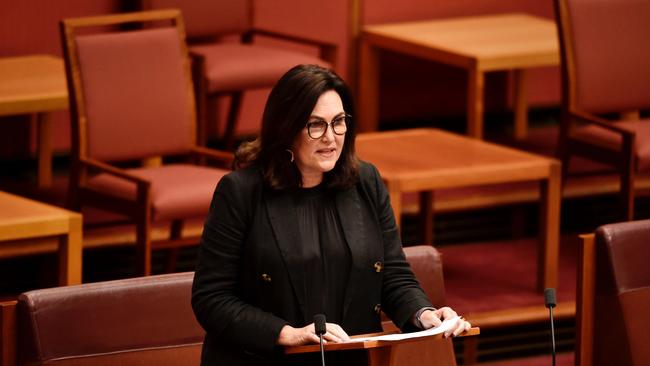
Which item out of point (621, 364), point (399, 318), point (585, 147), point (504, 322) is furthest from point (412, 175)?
point (399, 318)

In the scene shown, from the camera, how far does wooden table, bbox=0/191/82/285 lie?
3943 millimetres

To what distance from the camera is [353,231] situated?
265 centimetres

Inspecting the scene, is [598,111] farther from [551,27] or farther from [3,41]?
[3,41]

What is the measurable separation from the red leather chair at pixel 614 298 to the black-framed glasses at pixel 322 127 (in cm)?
82

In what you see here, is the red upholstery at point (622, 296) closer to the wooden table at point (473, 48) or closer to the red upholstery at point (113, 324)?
the red upholstery at point (113, 324)

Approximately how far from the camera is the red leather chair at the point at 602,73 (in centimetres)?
508

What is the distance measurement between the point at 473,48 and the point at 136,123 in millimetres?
1561

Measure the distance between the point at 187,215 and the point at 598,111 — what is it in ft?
5.59

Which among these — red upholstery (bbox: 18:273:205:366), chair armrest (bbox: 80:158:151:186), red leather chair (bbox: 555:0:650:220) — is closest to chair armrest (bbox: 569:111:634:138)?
red leather chair (bbox: 555:0:650:220)

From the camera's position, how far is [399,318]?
104 inches

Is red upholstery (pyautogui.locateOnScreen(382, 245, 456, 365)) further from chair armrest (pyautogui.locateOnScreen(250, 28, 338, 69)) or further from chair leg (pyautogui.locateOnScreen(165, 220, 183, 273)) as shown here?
chair armrest (pyautogui.locateOnScreen(250, 28, 338, 69))

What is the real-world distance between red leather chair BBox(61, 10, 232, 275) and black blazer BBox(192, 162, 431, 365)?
175 centimetres

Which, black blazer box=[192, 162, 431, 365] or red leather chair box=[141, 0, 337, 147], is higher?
black blazer box=[192, 162, 431, 365]

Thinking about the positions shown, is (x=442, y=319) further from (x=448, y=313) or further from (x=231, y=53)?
(x=231, y=53)
